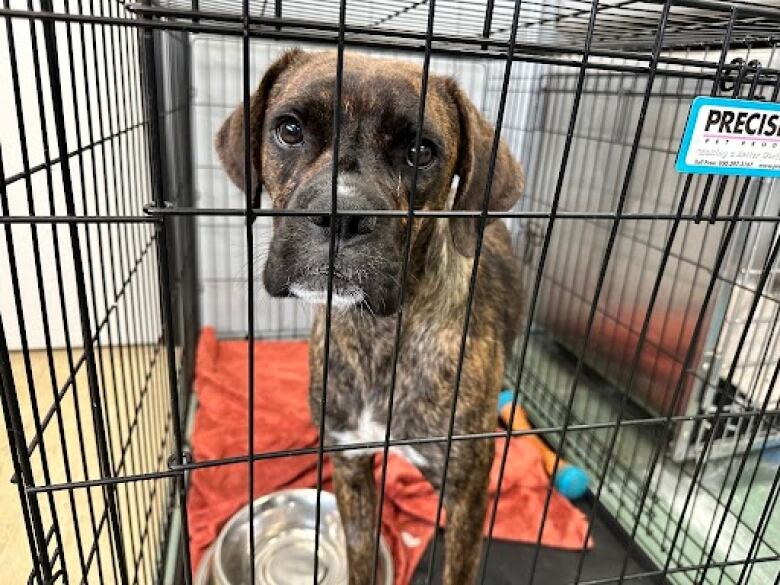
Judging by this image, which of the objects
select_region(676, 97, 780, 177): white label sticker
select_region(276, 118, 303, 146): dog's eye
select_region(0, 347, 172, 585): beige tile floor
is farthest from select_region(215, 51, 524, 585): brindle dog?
select_region(0, 347, 172, 585): beige tile floor

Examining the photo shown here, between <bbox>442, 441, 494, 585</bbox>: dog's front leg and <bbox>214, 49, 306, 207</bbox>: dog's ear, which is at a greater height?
<bbox>214, 49, 306, 207</bbox>: dog's ear

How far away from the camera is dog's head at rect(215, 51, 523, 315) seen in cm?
95

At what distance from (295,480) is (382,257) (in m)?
1.47

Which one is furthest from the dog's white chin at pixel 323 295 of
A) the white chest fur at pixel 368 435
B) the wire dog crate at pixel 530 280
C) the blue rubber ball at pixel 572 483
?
the blue rubber ball at pixel 572 483

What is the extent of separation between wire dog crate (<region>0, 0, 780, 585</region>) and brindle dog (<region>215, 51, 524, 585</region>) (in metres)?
0.13

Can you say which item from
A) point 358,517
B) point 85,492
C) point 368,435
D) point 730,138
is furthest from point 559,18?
point 85,492

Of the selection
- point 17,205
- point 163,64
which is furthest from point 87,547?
point 163,64

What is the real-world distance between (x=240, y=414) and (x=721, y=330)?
191 centimetres

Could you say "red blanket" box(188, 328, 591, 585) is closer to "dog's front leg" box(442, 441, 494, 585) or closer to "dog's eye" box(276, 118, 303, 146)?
"dog's front leg" box(442, 441, 494, 585)

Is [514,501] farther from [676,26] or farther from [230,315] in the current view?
[230,315]

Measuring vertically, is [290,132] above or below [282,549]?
above

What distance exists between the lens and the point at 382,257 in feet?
3.20

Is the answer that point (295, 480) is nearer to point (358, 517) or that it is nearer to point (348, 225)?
point (358, 517)

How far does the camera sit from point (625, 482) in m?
2.18
